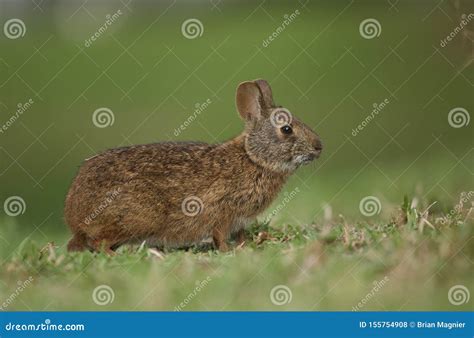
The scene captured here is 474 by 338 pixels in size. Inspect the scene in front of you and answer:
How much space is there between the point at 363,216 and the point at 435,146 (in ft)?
7.59

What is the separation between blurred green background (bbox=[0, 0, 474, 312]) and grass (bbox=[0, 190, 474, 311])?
1.54m

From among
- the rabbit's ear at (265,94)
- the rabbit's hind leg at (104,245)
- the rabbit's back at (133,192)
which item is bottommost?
the rabbit's hind leg at (104,245)

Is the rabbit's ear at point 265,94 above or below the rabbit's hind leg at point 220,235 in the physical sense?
above

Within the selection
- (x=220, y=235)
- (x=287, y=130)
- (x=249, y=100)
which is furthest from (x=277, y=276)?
(x=249, y=100)

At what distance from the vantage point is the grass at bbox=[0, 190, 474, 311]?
6664mm

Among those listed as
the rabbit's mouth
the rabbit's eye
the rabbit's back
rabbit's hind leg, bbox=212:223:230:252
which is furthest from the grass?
the rabbit's eye

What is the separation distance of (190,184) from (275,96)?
142 inches

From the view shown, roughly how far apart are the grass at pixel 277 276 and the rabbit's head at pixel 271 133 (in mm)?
882

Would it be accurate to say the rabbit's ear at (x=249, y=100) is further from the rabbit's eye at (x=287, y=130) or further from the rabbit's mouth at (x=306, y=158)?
the rabbit's mouth at (x=306, y=158)

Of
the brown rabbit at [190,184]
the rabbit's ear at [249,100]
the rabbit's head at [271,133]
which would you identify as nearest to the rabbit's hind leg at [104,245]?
the brown rabbit at [190,184]

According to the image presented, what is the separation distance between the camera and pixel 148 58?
11336 millimetres

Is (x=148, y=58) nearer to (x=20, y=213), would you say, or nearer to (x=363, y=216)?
(x=20, y=213)

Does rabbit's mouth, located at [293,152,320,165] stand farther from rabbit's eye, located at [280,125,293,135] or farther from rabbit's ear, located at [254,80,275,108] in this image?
rabbit's ear, located at [254,80,275,108]

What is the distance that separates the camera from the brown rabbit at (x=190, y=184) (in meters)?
7.74
